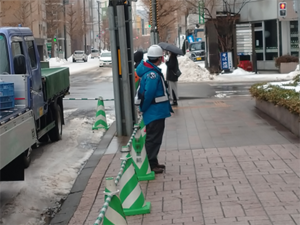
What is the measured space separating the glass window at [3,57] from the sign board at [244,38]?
25.4 meters

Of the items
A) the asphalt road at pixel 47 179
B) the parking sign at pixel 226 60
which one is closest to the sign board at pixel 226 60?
the parking sign at pixel 226 60

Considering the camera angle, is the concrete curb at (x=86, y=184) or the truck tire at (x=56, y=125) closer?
Answer: the concrete curb at (x=86, y=184)

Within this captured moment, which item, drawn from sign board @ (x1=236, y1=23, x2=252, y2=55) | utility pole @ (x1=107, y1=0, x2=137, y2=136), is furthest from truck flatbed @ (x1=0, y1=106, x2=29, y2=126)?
sign board @ (x1=236, y1=23, x2=252, y2=55)

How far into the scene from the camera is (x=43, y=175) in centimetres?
885

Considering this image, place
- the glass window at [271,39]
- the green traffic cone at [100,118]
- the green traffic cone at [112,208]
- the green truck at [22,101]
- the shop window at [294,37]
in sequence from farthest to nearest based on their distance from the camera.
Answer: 1. the glass window at [271,39]
2. the shop window at [294,37]
3. the green traffic cone at [100,118]
4. the green truck at [22,101]
5. the green traffic cone at [112,208]

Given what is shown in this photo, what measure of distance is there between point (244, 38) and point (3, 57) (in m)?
25.8

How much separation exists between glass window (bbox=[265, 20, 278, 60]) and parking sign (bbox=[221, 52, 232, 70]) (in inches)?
113

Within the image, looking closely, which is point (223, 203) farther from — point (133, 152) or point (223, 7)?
point (223, 7)

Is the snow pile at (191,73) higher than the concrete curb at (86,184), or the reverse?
the snow pile at (191,73)

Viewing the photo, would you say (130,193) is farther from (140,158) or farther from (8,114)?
(8,114)

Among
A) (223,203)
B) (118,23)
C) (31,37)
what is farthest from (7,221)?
(118,23)

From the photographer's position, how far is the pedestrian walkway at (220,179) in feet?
19.8

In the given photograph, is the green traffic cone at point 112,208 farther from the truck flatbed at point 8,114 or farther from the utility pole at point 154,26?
the utility pole at point 154,26

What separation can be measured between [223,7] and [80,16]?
6473 cm
